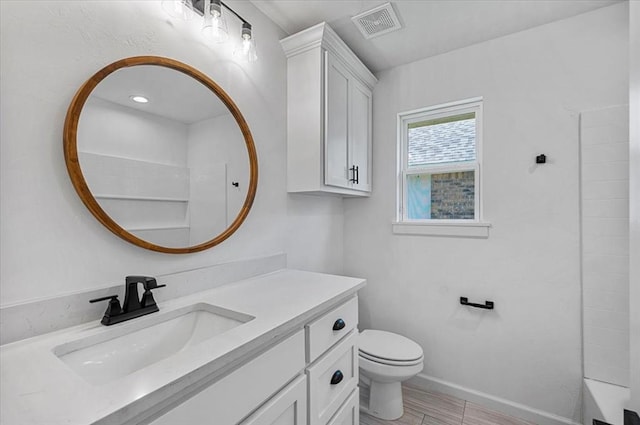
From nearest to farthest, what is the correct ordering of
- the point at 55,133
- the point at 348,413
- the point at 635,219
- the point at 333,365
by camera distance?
the point at 635,219 → the point at 55,133 → the point at 333,365 → the point at 348,413

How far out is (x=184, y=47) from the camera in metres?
1.26

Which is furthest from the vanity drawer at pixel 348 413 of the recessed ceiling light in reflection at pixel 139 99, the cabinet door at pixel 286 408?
the recessed ceiling light in reflection at pixel 139 99

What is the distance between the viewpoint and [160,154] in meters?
1.17

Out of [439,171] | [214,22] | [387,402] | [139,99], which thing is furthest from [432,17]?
[387,402]

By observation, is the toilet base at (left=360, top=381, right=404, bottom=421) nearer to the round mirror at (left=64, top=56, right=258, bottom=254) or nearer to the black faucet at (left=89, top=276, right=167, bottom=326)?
the round mirror at (left=64, top=56, right=258, bottom=254)

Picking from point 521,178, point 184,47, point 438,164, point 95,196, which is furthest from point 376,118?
point 95,196

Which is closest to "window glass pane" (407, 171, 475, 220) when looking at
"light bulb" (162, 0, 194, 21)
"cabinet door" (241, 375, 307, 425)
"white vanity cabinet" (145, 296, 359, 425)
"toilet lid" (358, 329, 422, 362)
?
"toilet lid" (358, 329, 422, 362)

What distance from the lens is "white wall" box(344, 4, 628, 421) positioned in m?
1.68

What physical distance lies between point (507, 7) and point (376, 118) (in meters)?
1.02

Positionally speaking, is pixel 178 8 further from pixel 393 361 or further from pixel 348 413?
pixel 393 361

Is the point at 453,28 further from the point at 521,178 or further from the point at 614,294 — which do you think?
the point at 614,294

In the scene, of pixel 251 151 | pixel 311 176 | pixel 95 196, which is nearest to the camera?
pixel 95 196

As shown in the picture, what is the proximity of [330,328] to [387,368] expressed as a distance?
0.78 metres

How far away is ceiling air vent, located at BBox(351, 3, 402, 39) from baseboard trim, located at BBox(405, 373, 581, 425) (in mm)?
2422
